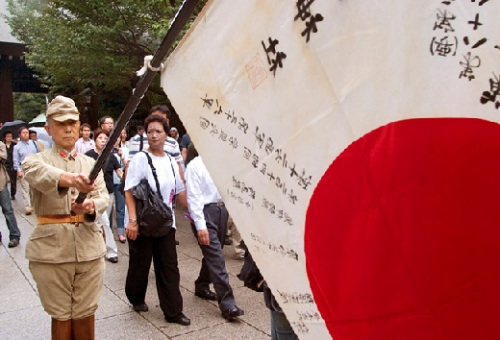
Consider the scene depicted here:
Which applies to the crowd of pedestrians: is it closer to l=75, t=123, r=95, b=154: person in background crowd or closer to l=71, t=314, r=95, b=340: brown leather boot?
l=71, t=314, r=95, b=340: brown leather boot

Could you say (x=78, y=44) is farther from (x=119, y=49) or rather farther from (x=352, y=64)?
(x=352, y=64)

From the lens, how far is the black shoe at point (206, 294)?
4727 mm

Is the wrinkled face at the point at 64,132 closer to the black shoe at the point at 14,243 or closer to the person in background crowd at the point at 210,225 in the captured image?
the person in background crowd at the point at 210,225

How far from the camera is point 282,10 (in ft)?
3.73

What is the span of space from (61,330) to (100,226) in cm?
A: 71

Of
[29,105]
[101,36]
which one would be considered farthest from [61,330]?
[29,105]

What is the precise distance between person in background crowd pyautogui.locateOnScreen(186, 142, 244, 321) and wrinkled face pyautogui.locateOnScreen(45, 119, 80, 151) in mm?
1268

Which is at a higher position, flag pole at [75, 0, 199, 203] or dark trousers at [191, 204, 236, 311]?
flag pole at [75, 0, 199, 203]

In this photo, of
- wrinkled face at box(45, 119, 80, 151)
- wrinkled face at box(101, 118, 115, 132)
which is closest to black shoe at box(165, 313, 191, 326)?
wrinkled face at box(45, 119, 80, 151)

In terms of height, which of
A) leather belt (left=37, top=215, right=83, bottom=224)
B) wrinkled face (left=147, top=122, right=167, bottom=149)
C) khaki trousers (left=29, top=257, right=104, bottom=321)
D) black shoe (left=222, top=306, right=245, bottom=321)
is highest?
wrinkled face (left=147, top=122, right=167, bottom=149)

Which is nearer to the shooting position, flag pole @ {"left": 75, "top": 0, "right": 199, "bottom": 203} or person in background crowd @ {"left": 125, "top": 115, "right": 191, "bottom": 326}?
flag pole @ {"left": 75, "top": 0, "right": 199, "bottom": 203}

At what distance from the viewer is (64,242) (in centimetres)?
295

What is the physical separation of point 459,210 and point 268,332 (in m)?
3.16

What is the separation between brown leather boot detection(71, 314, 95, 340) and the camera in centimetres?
307
